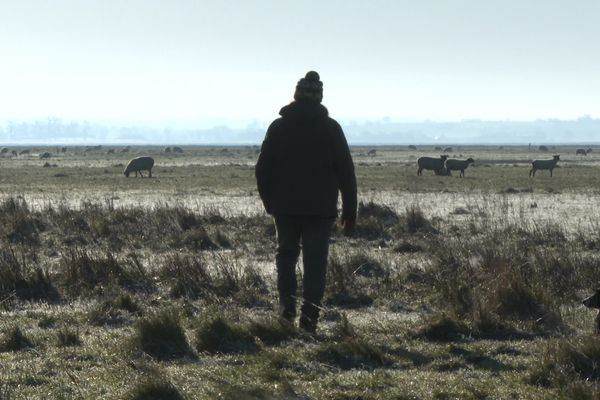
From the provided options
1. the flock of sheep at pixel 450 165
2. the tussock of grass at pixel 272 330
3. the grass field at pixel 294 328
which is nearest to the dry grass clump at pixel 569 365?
the grass field at pixel 294 328

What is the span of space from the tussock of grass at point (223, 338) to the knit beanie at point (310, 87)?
205 cm

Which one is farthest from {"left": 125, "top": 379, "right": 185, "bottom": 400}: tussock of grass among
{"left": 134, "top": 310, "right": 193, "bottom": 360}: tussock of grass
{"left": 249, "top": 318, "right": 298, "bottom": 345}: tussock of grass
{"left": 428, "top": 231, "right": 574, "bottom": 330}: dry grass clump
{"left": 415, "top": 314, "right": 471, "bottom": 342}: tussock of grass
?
{"left": 428, "top": 231, "right": 574, "bottom": 330}: dry grass clump

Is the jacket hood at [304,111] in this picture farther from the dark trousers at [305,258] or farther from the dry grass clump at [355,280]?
the dry grass clump at [355,280]

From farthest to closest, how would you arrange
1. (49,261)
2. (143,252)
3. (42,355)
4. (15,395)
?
(143,252) → (49,261) → (42,355) → (15,395)

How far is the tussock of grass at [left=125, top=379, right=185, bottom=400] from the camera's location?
5.77m

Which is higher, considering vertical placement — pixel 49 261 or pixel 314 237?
pixel 314 237

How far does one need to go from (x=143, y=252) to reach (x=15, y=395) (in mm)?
8722

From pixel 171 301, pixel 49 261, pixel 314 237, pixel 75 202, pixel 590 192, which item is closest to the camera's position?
pixel 314 237

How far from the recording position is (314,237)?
805 centimetres

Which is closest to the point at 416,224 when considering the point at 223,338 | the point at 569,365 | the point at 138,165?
the point at 223,338

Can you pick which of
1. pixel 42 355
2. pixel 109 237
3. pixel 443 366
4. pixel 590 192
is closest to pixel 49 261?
pixel 109 237

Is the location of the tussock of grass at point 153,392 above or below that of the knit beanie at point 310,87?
below

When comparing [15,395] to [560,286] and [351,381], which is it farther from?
[560,286]

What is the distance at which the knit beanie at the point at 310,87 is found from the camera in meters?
7.96
